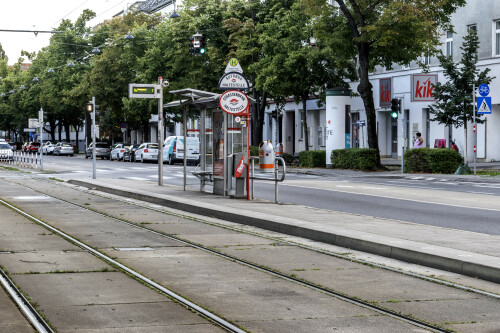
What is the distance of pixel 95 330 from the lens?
6.86 metres

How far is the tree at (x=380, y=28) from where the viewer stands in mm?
37312

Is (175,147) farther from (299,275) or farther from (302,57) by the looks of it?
(299,275)

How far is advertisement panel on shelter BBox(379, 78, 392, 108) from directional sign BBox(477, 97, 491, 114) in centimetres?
1846

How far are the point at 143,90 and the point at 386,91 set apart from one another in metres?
27.2

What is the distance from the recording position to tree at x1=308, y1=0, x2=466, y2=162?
122ft

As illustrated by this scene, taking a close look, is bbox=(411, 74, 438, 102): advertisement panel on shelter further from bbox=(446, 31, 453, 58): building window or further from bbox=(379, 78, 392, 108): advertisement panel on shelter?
bbox=(379, 78, 392, 108): advertisement panel on shelter

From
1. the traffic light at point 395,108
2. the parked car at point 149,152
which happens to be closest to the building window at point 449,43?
the traffic light at point 395,108

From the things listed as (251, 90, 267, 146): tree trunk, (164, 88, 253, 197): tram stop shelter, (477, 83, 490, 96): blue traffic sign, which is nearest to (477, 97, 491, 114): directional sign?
(477, 83, 490, 96): blue traffic sign

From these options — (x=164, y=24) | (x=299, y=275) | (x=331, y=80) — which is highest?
(x=164, y=24)

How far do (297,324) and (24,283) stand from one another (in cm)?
343

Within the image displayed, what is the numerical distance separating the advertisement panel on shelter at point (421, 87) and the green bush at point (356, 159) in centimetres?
362

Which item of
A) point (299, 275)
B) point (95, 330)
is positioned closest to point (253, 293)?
point (299, 275)

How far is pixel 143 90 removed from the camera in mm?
27078

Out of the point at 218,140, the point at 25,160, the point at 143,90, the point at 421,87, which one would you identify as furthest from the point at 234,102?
the point at 25,160
